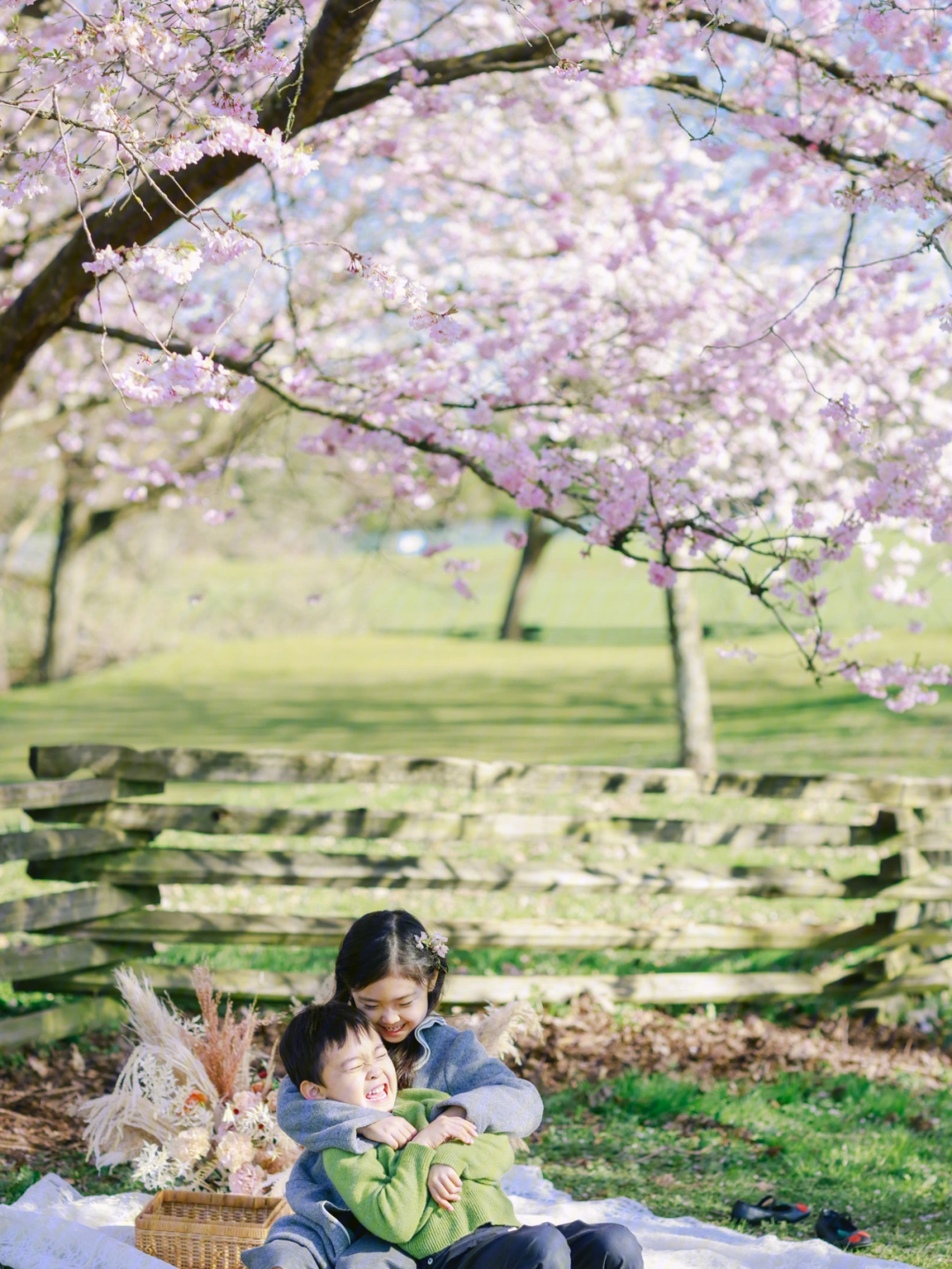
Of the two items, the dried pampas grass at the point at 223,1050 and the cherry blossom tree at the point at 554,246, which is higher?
the cherry blossom tree at the point at 554,246

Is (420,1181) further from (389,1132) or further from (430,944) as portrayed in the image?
(430,944)

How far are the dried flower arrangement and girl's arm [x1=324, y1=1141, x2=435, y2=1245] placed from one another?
38.5 inches

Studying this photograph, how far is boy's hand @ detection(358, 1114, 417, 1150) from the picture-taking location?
2.68 meters

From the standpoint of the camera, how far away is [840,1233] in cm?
365

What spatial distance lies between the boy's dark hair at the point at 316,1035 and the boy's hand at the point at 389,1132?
0.15 meters

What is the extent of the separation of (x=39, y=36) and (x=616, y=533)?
12.7 ft

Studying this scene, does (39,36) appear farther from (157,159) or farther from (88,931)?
(88,931)

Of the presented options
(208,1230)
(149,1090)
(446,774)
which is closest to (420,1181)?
(208,1230)

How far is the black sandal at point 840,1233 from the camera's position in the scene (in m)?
3.61

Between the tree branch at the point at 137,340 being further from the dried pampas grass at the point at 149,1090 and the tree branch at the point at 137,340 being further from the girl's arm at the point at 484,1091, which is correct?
the girl's arm at the point at 484,1091

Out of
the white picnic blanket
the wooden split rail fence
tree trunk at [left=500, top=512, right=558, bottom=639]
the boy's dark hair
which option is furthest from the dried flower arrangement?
tree trunk at [left=500, top=512, right=558, bottom=639]

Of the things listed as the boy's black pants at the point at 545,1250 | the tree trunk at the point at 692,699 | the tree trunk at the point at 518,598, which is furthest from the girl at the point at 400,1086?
the tree trunk at the point at 518,598

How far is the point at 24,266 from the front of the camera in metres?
11.1

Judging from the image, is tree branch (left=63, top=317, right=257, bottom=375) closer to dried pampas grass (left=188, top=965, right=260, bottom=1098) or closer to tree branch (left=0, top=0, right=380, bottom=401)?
tree branch (left=0, top=0, right=380, bottom=401)
